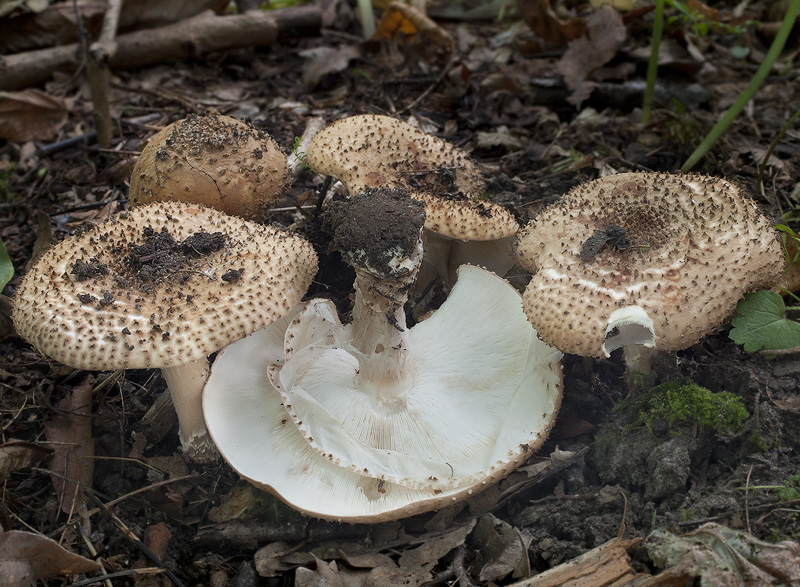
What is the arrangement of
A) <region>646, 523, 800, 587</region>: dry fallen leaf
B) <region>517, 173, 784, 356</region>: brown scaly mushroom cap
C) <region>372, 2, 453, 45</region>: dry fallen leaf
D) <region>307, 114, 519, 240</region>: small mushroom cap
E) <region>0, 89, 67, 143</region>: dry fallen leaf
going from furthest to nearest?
<region>372, 2, 453, 45</region>: dry fallen leaf, <region>0, 89, 67, 143</region>: dry fallen leaf, <region>307, 114, 519, 240</region>: small mushroom cap, <region>517, 173, 784, 356</region>: brown scaly mushroom cap, <region>646, 523, 800, 587</region>: dry fallen leaf

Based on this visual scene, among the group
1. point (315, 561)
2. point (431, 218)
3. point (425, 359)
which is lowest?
point (315, 561)

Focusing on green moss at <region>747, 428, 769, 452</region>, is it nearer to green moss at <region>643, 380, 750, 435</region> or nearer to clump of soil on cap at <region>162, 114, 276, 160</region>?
green moss at <region>643, 380, 750, 435</region>

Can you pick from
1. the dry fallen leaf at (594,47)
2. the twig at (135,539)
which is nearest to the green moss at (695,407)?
the twig at (135,539)

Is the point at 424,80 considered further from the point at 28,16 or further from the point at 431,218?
the point at 28,16

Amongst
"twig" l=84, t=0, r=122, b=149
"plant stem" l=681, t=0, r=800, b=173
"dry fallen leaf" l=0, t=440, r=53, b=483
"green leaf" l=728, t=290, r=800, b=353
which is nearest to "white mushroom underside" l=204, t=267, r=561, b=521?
"green leaf" l=728, t=290, r=800, b=353

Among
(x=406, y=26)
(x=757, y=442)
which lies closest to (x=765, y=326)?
(x=757, y=442)

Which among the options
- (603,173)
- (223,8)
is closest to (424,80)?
(603,173)
